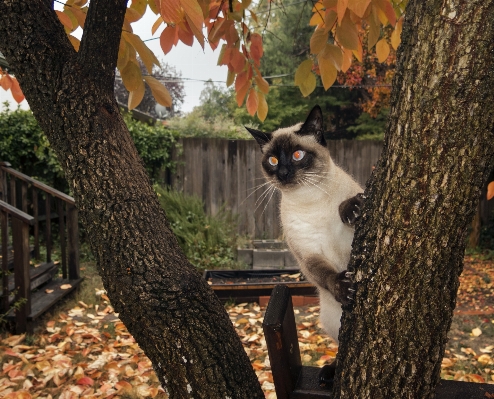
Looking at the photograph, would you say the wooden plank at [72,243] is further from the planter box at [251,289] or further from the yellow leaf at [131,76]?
the yellow leaf at [131,76]

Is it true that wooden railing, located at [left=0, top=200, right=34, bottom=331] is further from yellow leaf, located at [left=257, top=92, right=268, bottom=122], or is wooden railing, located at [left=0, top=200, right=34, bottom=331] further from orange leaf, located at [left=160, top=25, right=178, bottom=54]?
orange leaf, located at [left=160, top=25, right=178, bottom=54]

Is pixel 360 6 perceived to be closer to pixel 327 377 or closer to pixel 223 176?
pixel 327 377

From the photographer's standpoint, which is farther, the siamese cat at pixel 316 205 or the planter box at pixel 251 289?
the planter box at pixel 251 289

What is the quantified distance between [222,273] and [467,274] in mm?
3749

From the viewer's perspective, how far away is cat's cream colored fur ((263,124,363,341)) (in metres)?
2.16

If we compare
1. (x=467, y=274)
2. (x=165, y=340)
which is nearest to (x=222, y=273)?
(x=467, y=274)

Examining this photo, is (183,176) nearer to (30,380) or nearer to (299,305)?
(299,305)

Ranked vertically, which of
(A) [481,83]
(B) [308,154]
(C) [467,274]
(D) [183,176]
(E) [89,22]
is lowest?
(C) [467,274]

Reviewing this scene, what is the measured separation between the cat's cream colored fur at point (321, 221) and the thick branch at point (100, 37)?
1113 mm

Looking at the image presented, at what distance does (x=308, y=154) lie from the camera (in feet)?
7.95

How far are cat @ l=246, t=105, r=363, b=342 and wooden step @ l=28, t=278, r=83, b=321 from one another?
3.41 m

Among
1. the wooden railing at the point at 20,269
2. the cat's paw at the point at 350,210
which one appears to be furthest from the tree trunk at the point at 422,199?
the wooden railing at the point at 20,269

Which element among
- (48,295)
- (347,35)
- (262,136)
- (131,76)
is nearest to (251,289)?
(48,295)

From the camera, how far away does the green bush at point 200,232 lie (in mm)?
6977
